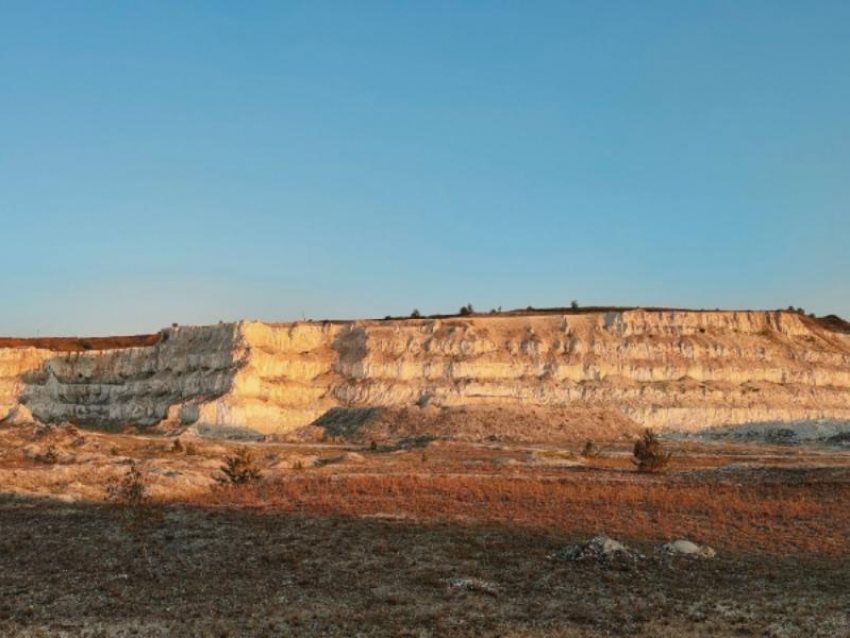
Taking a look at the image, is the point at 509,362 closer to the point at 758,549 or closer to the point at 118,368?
the point at 118,368

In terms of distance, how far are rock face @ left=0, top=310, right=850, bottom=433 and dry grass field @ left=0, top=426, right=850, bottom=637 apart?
39.7m

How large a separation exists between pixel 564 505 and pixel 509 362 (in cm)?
5263

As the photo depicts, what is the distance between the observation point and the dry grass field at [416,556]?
37.1ft

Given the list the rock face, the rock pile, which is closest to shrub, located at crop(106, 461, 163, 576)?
the rock pile

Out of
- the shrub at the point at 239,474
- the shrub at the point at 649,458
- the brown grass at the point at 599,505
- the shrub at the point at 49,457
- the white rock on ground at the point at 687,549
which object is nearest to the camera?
the white rock on ground at the point at 687,549

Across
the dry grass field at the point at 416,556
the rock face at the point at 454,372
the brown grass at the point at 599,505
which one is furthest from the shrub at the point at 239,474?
the rock face at the point at 454,372

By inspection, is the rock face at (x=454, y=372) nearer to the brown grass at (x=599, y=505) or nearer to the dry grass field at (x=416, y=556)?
the dry grass field at (x=416, y=556)

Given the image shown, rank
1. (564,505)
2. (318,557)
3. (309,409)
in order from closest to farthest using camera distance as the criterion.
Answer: (318,557) < (564,505) < (309,409)

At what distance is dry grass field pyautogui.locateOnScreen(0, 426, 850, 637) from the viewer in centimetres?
1130

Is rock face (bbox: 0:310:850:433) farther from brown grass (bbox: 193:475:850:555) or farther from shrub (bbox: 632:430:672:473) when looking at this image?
brown grass (bbox: 193:475:850:555)

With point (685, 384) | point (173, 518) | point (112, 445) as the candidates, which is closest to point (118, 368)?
point (112, 445)

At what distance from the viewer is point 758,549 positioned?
682 inches

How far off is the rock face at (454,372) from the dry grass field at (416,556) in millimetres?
39692

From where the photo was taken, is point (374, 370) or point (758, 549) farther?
point (374, 370)
